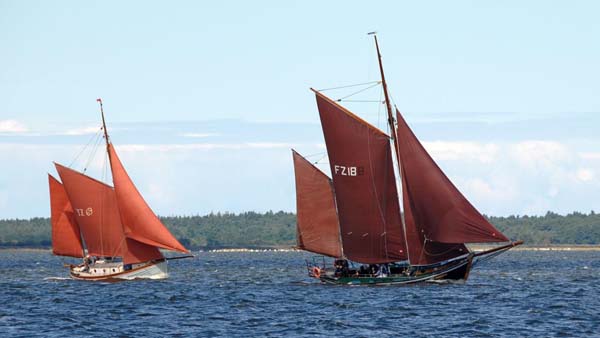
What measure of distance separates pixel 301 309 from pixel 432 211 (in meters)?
12.1

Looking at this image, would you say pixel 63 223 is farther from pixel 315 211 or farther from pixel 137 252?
pixel 315 211

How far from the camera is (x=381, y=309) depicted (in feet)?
221

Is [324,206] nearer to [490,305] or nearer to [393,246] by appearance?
[393,246]

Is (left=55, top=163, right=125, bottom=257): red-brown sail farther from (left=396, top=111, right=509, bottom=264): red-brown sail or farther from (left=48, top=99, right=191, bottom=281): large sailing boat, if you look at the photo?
(left=396, top=111, right=509, bottom=264): red-brown sail

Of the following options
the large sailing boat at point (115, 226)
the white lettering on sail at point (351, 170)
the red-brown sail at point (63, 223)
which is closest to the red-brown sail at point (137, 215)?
the large sailing boat at point (115, 226)

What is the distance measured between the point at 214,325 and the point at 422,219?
69.1ft

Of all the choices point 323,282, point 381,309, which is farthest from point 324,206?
point 381,309

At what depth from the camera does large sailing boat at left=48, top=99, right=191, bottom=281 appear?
92.8m

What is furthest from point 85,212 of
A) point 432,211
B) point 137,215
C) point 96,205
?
point 432,211

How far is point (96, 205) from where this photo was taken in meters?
95.6

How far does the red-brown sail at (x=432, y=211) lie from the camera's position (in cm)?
7525

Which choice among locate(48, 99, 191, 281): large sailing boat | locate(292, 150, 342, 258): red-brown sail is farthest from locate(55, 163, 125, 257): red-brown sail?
locate(292, 150, 342, 258): red-brown sail

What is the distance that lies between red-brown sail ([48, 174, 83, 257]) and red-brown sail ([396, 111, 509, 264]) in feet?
111

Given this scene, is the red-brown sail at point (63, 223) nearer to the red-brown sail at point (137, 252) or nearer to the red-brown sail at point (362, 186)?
the red-brown sail at point (137, 252)
